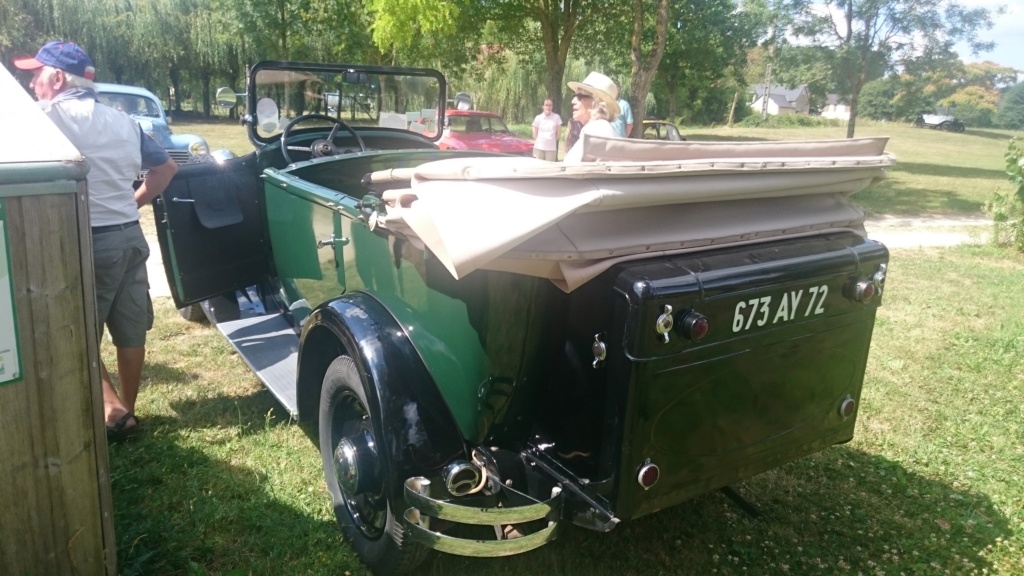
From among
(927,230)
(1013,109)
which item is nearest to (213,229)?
(927,230)

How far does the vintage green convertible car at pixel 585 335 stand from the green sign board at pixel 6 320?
0.93m

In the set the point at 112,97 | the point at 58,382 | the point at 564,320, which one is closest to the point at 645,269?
the point at 564,320

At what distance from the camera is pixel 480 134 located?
46.4 ft

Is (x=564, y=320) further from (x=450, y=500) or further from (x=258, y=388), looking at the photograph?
(x=258, y=388)

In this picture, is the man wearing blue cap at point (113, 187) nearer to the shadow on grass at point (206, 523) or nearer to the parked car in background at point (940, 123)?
the shadow on grass at point (206, 523)

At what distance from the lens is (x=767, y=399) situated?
224 centimetres

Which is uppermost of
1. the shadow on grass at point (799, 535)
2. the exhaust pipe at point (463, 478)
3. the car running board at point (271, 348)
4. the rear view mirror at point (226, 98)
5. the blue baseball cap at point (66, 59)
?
the blue baseball cap at point (66, 59)

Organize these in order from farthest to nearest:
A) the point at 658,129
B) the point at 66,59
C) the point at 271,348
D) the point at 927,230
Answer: the point at 658,129, the point at 927,230, the point at 271,348, the point at 66,59

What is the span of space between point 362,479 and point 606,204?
1.29 meters

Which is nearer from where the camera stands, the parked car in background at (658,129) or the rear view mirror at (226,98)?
the rear view mirror at (226,98)

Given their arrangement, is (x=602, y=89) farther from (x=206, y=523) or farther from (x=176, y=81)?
(x=176, y=81)

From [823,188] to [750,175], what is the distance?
0.41m

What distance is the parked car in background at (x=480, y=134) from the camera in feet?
44.4

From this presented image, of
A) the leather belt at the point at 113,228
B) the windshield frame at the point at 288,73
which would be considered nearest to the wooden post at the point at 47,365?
the leather belt at the point at 113,228
